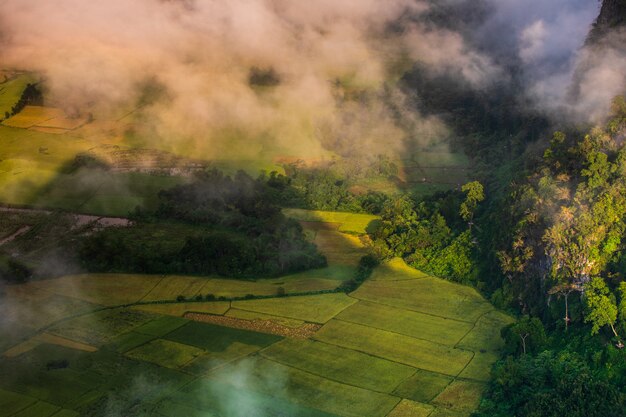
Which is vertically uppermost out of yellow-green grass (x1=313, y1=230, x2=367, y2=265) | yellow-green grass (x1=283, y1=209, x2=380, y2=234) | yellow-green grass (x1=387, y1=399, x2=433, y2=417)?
yellow-green grass (x1=283, y1=209, x2=380, y2=234)

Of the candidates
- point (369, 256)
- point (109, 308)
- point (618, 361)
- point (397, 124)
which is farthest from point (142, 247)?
point (397, 124)

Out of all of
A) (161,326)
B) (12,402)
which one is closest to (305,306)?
(161,326)

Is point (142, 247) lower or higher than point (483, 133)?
lower

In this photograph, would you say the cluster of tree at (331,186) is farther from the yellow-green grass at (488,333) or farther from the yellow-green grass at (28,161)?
the yellow-green grass at (488,333)

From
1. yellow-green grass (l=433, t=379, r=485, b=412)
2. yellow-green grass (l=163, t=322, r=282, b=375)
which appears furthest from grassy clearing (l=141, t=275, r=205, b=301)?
yellow-green grass (l=433, t=379, r=485, b=412)

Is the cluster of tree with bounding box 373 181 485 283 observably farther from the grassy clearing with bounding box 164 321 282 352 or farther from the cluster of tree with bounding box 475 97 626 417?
the grassy clearing with bounding box 164 321 282 352

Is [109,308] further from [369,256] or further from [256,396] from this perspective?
[369,256]
